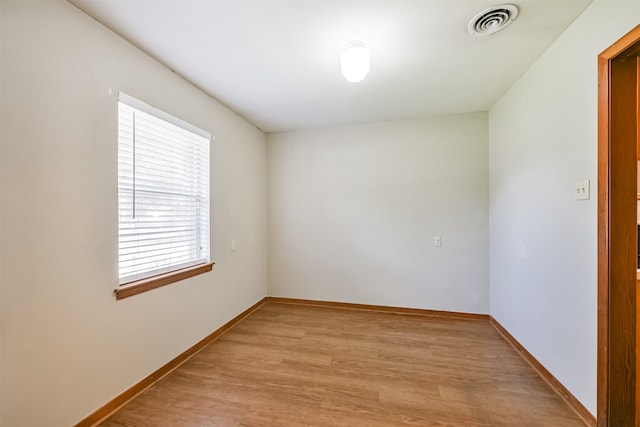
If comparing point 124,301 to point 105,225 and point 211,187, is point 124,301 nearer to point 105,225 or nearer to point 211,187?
point 105,225

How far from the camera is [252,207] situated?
3.38 m

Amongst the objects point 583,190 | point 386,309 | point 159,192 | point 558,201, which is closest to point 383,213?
point 386,309

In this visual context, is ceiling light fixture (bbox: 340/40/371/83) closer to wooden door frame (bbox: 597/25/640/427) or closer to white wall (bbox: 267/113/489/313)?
wooden door frame (bbox: 597/25/640/427)

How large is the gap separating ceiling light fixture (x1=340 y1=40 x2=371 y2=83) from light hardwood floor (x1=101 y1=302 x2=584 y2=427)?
2288 millimetres

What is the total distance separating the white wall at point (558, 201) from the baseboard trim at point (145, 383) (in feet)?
9.58

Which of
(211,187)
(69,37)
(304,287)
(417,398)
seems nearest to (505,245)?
(417,398)

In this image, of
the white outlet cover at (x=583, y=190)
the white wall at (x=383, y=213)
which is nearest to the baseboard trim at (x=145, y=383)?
the white wall at (x=383, y=213)

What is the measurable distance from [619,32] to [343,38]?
1.49 metres

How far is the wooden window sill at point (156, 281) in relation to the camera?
1.71m

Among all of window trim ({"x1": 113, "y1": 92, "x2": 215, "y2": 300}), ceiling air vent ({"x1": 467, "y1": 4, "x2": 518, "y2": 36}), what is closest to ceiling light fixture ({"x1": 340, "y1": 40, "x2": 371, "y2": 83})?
ceiling air vent ({"x1": 467, "y1": 4, "x2": 518, "y2": 36})

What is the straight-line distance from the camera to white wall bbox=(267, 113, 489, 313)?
3043 mm

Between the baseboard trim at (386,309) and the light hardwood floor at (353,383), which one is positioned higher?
the baseboard trim at (386,309)

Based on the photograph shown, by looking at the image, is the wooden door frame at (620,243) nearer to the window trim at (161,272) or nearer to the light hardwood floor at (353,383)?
the light hardwood floor at (353,383)

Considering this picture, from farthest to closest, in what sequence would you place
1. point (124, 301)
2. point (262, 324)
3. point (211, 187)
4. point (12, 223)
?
point (262, 324)
point (211, 187)
point (124, 301)
point (12, 223)
